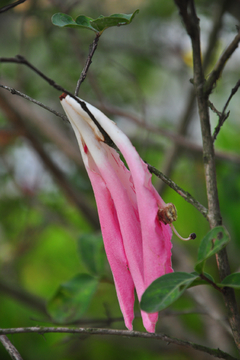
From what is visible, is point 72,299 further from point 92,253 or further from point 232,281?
point 232,281

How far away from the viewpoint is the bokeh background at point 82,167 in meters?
0.87

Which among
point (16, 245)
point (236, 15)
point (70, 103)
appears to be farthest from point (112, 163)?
point (16, 245)

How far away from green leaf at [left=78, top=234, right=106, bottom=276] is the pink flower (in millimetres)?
266

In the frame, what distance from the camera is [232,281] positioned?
0.25 m

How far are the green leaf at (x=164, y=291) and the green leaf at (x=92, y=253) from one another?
320mm

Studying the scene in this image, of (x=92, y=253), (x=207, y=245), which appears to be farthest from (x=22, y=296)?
(x=207, y=245)

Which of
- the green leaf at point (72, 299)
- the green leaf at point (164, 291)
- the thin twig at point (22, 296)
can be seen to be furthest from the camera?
the thin twig at point (22, 296)

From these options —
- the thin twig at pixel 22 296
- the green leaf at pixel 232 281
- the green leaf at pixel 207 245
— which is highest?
the green leaf at pixel 207 245

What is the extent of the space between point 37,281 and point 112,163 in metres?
1.03

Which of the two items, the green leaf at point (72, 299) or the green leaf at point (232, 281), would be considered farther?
the green leaf at point (72, 299)

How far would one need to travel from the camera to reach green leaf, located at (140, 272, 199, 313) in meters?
0.23

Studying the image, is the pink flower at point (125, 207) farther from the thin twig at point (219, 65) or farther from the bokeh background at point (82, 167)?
the bokeh background at point (82, 167)

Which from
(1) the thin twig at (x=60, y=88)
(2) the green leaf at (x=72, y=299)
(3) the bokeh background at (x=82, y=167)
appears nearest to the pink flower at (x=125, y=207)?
(1) the thin twig at (x=60, y=88)

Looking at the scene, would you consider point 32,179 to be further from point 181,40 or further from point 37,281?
point 181,40
